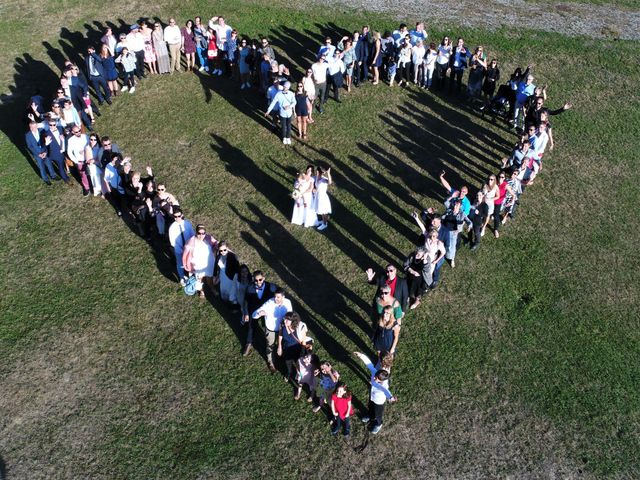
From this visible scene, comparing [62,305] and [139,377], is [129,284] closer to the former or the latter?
[62,305]

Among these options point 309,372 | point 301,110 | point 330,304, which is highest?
point 301,110

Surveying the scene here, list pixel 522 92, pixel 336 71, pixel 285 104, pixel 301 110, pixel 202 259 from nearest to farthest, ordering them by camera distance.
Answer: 1. pixel 202 259
2. pixel 285 104
3. pixel 301 110
4. pixel 522 92
5. pixel 336 71

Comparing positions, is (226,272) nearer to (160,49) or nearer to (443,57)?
(160,49)

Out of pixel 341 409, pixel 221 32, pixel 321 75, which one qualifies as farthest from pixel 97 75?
pixel 341 409

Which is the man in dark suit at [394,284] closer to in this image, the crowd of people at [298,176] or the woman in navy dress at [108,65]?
the crowd of people at [298,176]

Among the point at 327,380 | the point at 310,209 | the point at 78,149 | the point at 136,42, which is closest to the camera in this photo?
the point at 327,380

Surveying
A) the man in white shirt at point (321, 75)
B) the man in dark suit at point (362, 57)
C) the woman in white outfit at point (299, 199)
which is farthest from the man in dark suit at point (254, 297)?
the man in dark suit at point (362, 57)

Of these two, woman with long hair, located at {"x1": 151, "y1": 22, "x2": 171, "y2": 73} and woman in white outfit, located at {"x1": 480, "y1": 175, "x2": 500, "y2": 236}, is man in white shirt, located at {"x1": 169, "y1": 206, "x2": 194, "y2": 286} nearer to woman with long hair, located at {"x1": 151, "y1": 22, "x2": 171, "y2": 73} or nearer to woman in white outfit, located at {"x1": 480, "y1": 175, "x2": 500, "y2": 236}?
woman in white outfit, located at {"x1": 480, "y1": 175, "x2": 500, "y2": 236}
